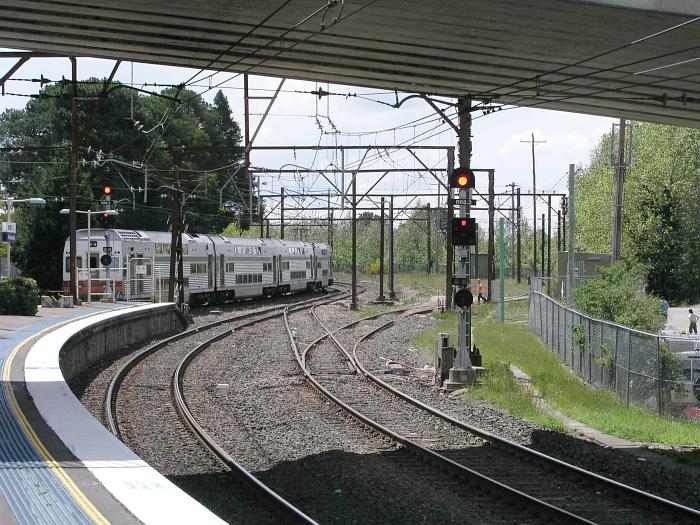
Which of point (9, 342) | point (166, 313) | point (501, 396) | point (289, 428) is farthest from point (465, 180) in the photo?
point (166, 313)

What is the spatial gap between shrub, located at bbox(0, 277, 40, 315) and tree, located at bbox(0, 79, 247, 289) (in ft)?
39.8

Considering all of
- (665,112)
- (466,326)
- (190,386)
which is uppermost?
(665,112)

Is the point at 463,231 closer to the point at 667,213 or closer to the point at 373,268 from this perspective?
the point at 667,213

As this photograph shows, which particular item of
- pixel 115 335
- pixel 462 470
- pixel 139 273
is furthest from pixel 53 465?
pixel 139 273

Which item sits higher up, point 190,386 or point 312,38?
point 312,38

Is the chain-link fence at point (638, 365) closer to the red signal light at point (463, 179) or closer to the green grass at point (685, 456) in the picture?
the green grass at point (685, 456)

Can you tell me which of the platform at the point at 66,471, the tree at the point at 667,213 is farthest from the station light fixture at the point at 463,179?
the tree at the point at 667,213

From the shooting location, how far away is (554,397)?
18.9 m

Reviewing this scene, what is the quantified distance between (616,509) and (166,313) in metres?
26.7

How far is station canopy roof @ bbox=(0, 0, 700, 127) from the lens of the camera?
1381 centimetres

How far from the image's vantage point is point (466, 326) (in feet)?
64.3

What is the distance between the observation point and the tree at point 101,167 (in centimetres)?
4797

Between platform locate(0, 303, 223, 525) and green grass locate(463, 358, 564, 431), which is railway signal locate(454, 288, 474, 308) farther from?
platform locate(0, 303, 223, 525)

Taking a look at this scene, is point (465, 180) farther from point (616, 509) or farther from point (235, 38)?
point (616, 509)
